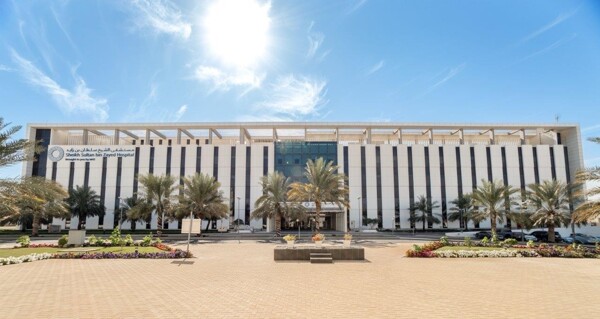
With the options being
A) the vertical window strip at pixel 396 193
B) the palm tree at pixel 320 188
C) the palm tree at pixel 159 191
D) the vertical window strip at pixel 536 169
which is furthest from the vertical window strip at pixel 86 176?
the vertical window strip at pixel 536 169

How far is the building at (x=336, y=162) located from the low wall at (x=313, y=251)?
38572 mm

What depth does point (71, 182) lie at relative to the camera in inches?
2378

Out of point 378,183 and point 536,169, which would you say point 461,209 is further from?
point 536,169

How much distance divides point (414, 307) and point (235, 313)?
183 inches

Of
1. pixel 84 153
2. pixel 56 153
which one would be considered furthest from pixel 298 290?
pixel 56 153

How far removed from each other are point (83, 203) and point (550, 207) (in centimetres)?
6045

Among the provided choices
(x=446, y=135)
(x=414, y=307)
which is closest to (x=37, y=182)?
(x=414, y=307)

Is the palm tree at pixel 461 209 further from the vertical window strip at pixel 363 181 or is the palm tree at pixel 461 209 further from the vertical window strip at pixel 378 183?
the vertical window strip at pixel 363 181

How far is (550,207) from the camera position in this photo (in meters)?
38.9

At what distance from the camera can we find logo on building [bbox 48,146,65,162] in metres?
60.8

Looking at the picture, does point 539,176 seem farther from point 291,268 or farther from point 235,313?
point 235,313

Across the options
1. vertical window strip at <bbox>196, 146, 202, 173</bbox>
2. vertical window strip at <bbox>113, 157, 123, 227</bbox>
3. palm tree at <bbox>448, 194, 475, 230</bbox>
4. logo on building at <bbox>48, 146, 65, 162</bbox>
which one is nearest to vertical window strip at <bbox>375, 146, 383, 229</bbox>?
palm tree at <bbox>448, 194, 475, 230</bbox>

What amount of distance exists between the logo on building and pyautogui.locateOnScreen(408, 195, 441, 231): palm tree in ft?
192

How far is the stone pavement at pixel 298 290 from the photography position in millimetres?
9219
